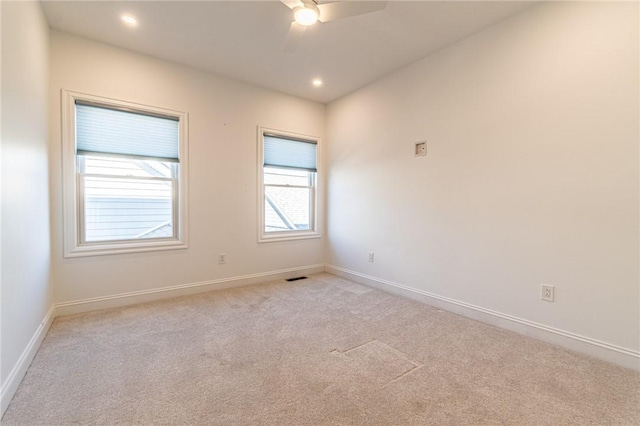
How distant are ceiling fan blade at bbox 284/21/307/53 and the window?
1678 mm

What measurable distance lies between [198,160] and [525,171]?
3377mm

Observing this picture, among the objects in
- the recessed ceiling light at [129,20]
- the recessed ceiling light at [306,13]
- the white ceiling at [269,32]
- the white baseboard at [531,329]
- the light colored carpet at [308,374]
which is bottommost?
the light colored carpet at [308,374]

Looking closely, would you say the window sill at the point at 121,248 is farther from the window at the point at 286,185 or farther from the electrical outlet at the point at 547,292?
the electrical outlet at the point at 547,292

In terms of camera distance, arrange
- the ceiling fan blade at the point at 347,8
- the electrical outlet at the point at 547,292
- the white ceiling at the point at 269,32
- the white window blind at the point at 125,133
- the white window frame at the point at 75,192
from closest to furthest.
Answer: the ceiling fan blade at the point at 347,8 < the electrical outlet at the point at 547,292 < the white ceiling at the point at 269,32 < the white window frame at the point at 75,192 < the white window blind at the point at 125,133

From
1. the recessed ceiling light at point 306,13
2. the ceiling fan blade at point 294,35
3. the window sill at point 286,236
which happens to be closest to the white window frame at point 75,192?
the window sill at point 286,236

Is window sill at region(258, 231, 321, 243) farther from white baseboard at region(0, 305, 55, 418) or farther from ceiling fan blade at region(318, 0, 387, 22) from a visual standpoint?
ceiling fan blade at region(318, 0, 387, 22)

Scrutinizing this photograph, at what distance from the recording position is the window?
4105 millimetres

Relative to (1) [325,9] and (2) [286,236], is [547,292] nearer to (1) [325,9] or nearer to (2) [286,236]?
(1) [325,9]

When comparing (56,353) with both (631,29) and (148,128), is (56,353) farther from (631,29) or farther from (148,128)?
(631,29)

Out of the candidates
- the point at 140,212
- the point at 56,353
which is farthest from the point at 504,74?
the point at 56,353

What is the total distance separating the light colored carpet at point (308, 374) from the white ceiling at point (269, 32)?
8.89 feet

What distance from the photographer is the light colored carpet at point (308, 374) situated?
1517 millimetres

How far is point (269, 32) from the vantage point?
276 cm

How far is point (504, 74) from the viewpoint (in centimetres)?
259
